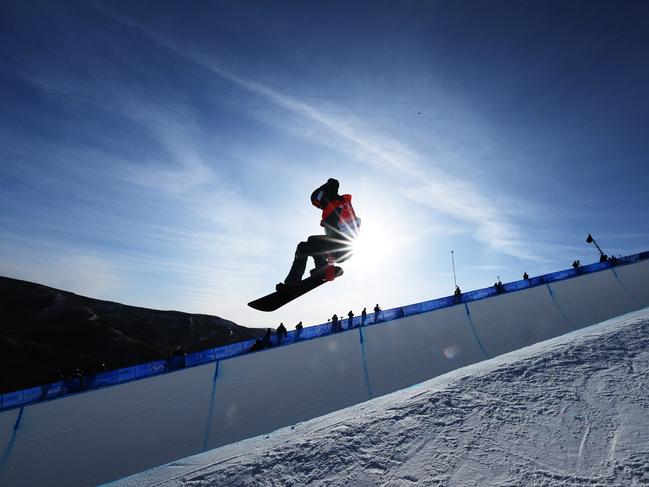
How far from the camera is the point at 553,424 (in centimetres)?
247

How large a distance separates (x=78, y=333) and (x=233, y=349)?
36677 millimetres

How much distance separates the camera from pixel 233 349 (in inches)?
616

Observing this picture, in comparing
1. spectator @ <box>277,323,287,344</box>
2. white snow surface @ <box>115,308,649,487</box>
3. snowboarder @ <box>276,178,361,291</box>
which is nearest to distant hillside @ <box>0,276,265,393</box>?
spectator @ <box>277,323,287,344</box>

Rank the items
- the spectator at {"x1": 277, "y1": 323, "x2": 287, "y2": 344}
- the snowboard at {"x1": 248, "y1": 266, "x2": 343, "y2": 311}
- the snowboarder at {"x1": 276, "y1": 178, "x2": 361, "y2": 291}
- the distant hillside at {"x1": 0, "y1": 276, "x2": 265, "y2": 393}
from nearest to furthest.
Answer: the snowboarder at {"x1": 276, "y1": 178, "x2": 361, "y2": 291} → the snowboard at {"x1": 248, "y1": 266, "x2": 343, "y2": 311} → the spectator at {"x1": 277, "y1": 323, "x2": 287, "y2": 344} → the distant hillside at {"x1": 0, "y1": 276, "x2": 265, "y2": 393}

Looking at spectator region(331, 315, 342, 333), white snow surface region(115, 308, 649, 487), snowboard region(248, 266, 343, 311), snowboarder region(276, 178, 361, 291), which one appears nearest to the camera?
white snow surface region(115, 308, 649, 487)

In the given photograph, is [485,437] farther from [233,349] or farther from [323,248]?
[233,349]

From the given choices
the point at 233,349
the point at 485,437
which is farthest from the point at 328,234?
the point at 233,349

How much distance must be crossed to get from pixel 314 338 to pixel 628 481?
50.0ft

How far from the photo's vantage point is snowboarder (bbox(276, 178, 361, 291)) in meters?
5.73

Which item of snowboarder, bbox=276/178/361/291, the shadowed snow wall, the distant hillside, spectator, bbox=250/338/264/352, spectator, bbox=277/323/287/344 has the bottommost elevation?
the shadowed snow wall

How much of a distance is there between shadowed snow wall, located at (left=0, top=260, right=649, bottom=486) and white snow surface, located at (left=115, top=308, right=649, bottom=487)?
1109 cm

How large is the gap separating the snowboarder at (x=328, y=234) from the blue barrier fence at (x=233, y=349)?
1095 centimetres

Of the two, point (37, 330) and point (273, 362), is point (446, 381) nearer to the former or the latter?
point (273, 362)

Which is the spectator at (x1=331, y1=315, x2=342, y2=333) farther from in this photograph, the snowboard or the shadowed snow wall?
the snowboard
